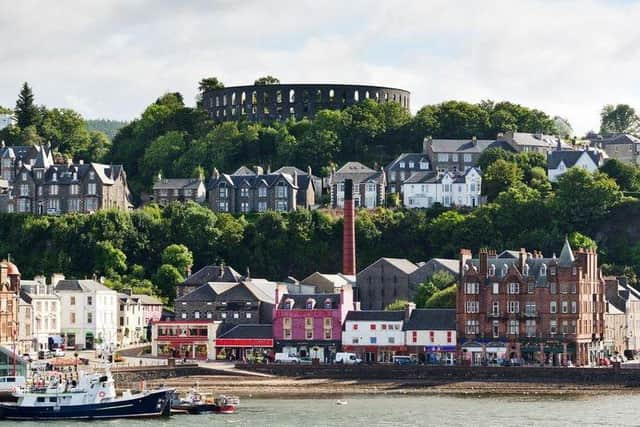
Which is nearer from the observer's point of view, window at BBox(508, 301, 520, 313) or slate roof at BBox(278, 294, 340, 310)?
window at BBox(508, 301, 520, 313)

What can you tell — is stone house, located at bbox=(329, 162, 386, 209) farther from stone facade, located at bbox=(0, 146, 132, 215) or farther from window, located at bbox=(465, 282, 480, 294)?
window, located at bbox=(465, 282, 480, 294)

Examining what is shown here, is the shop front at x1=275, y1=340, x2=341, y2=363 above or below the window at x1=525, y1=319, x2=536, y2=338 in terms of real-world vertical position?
below

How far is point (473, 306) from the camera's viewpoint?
10906cm

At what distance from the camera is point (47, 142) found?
167750 mm

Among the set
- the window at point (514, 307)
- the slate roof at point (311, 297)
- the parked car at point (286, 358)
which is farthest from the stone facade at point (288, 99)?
the window at point (514, 307)

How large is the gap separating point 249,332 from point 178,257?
2247 cm

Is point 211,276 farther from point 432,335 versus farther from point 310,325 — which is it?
point 432,335

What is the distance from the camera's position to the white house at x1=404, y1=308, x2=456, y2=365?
358ft

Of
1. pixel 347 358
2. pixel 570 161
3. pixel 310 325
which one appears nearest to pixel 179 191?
pixel 570 161

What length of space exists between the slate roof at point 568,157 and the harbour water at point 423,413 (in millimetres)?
52937

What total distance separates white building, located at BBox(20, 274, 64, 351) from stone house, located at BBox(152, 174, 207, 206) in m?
30.4

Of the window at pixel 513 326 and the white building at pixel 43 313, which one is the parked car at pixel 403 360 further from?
the white building at pixel 43 313

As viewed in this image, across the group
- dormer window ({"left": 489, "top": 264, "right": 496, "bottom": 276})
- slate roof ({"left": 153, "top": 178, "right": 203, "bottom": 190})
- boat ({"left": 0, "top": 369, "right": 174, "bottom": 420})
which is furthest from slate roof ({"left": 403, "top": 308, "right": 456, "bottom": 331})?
slate roof ({"left": 153, "top": 178, "right": 203, "bottom": 190})

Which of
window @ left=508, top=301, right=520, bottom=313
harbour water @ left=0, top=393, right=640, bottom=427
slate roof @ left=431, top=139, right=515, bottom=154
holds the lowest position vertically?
harbour water @ left=0, top=393, right=640, bottom=427
